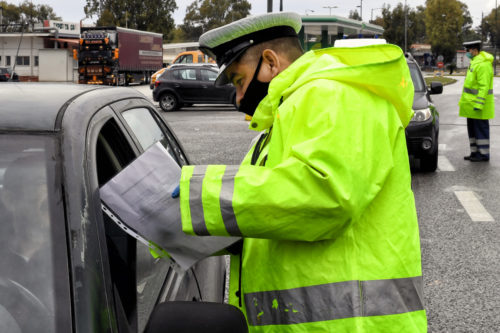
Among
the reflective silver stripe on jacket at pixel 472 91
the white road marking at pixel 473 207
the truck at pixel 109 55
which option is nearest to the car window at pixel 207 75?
the reflective silver stripe on jacket at pixel 472 91

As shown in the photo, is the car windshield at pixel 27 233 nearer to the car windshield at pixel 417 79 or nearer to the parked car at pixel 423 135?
the parked car at pixel 423 135

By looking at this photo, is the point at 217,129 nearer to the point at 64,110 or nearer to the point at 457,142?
the point at 457,142

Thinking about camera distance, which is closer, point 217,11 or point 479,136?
point 479,136

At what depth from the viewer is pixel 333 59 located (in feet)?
6.69

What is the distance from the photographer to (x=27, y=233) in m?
1.81

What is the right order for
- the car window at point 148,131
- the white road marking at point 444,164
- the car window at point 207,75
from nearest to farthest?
the car window at point 148,131, the white road marking at point 444,164, the car window at point 207,75

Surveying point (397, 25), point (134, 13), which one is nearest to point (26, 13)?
point (134, 13)

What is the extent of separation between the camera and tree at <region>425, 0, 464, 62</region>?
100375 millimetres

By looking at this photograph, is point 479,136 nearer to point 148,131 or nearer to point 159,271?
point 148,131

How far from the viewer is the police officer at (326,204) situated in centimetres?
176

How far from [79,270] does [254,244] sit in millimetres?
505

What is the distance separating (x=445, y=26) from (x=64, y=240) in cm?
10489

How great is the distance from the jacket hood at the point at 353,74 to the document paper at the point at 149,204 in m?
0.39

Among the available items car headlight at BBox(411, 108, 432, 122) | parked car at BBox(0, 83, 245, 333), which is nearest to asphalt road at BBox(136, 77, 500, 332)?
car headlight at BBox(411, 108, 432, 122)
